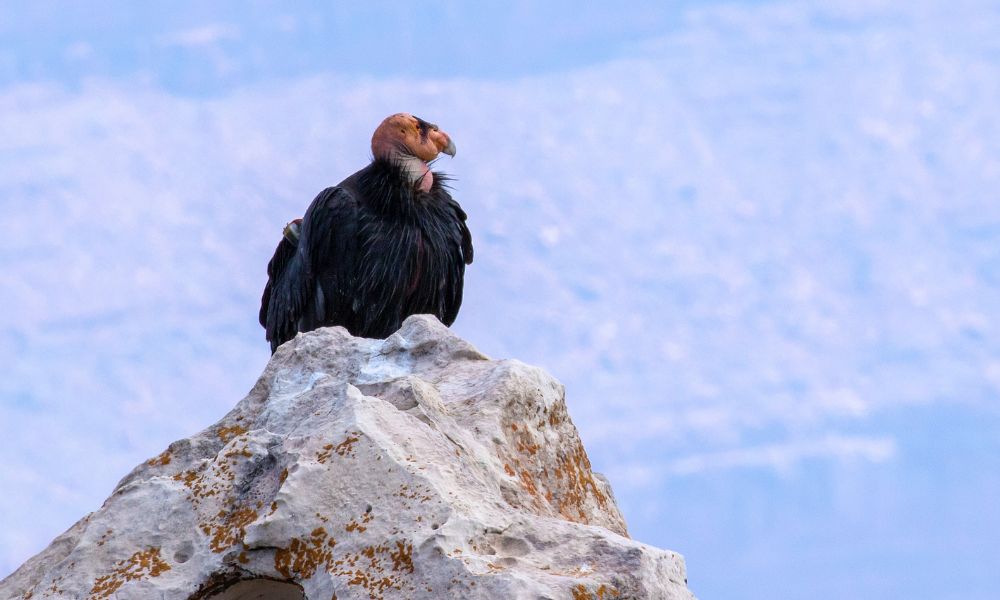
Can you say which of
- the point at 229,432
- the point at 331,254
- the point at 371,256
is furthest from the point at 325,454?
the point at 331,254

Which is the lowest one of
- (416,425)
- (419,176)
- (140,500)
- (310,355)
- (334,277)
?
(140,500)

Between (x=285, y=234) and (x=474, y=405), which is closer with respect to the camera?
(x=474, y=405)

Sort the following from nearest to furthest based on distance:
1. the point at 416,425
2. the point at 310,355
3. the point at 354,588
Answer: the point at 354,588 → the point at 416,425 → the point at 310,355

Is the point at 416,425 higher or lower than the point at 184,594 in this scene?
higher

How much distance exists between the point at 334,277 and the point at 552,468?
15.4 feet

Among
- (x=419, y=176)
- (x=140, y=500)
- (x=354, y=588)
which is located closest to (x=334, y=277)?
(x=419, y=176)

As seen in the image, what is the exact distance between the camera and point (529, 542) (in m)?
3.82

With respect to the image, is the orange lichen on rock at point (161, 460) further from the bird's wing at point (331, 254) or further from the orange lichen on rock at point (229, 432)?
the bird's wing at point (331, 254)

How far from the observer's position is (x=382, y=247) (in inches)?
353

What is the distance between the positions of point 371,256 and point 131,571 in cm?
Result: 506

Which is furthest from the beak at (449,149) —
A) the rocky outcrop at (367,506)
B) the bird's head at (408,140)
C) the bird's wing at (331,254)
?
the rocky outcrop at (367,506)

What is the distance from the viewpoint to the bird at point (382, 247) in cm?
898

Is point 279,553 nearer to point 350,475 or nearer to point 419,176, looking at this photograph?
point 350,475

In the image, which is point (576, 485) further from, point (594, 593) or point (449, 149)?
point (449, 149)
